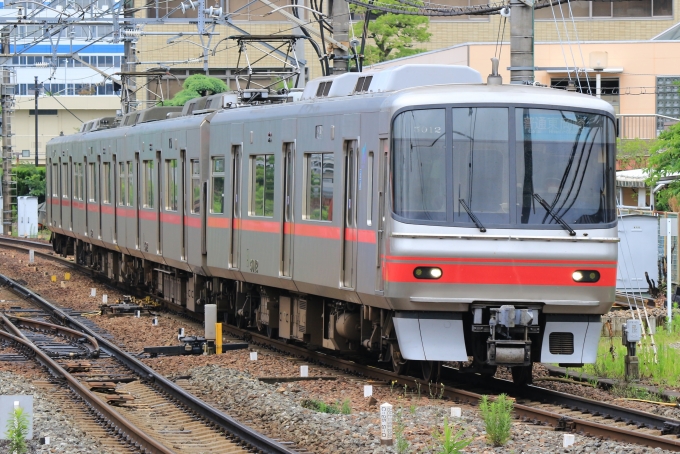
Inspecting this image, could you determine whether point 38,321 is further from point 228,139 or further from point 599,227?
point 599,227

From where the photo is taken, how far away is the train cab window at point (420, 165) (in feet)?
34.7

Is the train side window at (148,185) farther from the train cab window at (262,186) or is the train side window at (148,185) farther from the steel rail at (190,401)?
the train cab window at (262,186)

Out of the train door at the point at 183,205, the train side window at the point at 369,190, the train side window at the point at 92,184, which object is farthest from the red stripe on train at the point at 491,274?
the train side window at the point at 92,184

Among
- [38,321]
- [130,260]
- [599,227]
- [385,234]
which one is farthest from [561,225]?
[130,260]

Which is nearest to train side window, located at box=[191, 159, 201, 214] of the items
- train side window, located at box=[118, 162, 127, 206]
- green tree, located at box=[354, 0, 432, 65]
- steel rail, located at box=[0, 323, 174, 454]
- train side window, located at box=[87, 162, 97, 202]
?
steel rail, located at box=[0, 323, 174, 454]

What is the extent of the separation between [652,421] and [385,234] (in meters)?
2.81

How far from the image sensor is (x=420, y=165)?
1062cm

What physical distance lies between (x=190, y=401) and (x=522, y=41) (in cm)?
591

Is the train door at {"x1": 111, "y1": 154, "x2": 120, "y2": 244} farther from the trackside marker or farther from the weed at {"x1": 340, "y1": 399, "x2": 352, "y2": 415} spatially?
the trackside marker

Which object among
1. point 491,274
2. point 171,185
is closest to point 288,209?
point 491,274

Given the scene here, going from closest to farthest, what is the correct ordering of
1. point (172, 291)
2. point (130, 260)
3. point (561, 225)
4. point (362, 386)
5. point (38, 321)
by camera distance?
point (561, 225) → point (362, 386) → point (38, 321) → point (172, 291) → point (130, 260)

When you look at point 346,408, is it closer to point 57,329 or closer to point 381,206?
point 381,206

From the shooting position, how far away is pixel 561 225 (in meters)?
10.7

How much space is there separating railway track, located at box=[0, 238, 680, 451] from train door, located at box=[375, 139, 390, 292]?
3.57 ft
